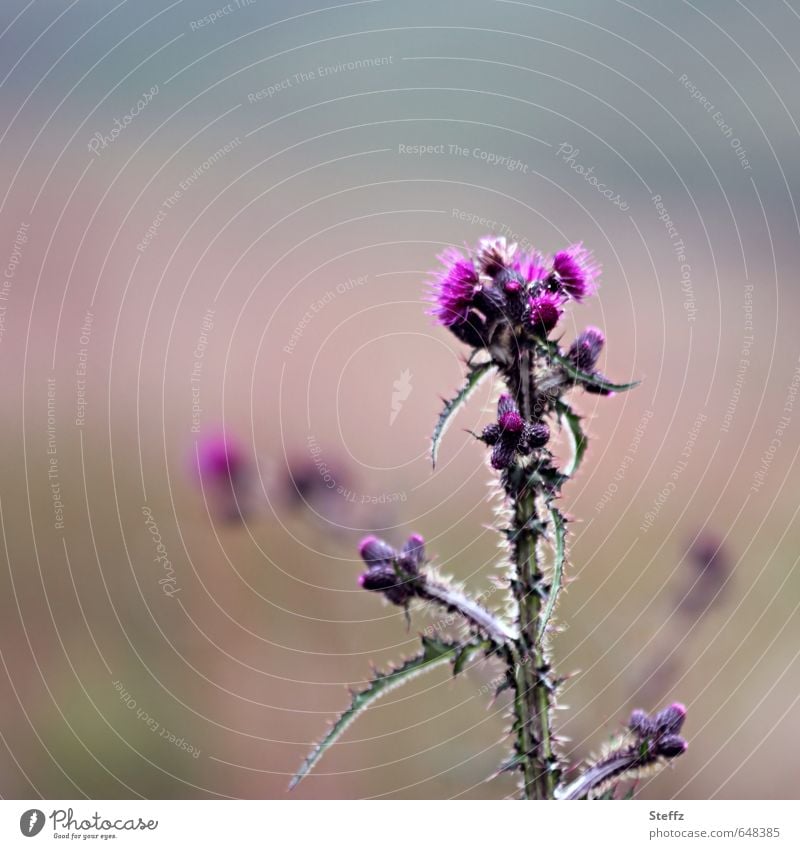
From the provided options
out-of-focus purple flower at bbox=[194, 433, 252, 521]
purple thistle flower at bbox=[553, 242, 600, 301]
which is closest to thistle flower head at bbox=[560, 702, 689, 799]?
purple thistle flower at bbox=[553, 242, 600, 301]

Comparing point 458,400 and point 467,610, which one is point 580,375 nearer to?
point 458,400

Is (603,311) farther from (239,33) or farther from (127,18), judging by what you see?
(127,18)

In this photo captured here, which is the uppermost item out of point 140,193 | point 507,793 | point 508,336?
point 140,193

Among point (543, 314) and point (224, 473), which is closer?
point (543, 314)

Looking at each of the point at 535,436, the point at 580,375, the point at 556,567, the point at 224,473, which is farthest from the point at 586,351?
the point at 224,473

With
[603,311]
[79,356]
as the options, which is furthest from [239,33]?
[603,311]

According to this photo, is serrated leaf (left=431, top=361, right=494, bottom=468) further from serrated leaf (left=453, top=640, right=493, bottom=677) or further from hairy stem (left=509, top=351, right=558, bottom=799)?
serrated leaf (left=453, top=640, right=493, bottom=677)

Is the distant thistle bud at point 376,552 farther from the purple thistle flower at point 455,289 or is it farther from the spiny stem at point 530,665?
the purple thistle flower at point 455,289
